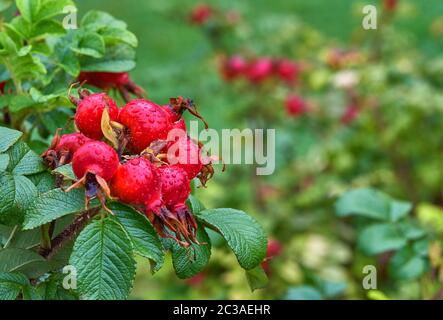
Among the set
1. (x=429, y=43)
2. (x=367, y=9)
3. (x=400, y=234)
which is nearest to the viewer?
(x=400, y=234)

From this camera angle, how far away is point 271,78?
8.86 ft

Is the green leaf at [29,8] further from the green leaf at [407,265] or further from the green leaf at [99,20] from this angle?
the green leaf at [407,265]

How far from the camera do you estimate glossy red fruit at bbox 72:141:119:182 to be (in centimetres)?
73

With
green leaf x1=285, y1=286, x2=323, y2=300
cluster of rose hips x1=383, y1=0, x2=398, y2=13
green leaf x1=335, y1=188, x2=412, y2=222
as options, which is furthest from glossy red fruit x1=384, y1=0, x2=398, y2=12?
green leaf x1=285, y1=286, x2=323, y2=300

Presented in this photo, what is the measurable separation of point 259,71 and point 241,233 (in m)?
1.89

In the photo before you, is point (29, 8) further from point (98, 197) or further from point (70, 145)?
point (98, 197)

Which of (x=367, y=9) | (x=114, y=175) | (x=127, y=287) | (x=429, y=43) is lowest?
(x=127, y=287)

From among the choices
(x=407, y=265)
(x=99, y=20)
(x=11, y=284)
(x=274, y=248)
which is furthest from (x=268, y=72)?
(x=11, y=284)

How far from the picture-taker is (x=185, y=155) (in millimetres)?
792

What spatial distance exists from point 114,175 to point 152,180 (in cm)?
4

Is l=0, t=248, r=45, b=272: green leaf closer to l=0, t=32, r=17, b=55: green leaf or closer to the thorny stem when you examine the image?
the thorny stem
